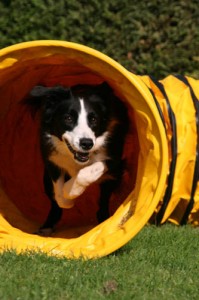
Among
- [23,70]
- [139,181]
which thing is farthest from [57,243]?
[23,70]

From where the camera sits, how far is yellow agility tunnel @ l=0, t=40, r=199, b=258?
18.4ft

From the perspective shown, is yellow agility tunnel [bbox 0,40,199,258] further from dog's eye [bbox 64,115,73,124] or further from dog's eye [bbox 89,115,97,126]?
dog's eye [bbox 64,115,73,124]

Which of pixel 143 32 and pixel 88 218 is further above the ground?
pixel 143 32

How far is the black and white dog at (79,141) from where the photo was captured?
6.20 m

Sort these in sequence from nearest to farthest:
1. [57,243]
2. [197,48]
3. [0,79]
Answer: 1. [57,243]
2. [0,79]
3. [197,48]

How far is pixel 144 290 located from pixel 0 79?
97.6 inches

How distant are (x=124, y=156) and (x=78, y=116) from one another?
1.06 m

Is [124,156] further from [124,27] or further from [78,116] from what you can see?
[124,27]

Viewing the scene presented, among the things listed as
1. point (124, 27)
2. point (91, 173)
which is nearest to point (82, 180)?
point (91, 173)

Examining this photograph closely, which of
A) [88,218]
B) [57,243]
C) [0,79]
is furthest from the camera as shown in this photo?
[88,218]

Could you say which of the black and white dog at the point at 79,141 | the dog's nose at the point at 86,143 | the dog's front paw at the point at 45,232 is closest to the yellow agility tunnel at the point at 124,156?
the dog's front paw at the point at 45,232

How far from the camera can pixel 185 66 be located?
390 inches

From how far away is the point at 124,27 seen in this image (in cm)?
994

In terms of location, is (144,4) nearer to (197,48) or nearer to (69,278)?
(197,48)
